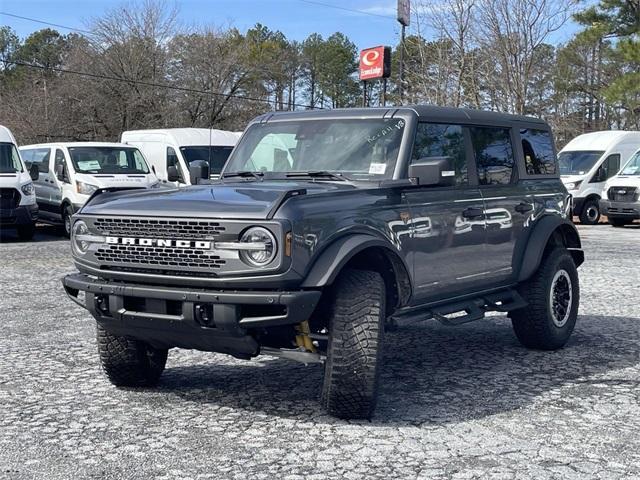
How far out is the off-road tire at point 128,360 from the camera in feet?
18.9

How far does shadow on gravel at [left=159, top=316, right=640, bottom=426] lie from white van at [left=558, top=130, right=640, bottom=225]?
55.6ft

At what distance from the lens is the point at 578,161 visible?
2527cm

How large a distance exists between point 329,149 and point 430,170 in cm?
91

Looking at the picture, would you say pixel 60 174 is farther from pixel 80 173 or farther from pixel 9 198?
pixel 9 198

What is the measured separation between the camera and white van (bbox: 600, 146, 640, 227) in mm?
22859

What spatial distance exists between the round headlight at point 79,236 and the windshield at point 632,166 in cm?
2050

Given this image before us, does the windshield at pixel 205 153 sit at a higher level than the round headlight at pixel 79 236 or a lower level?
higher

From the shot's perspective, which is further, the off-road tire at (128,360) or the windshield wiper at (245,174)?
the windshield wiper at (245,174)

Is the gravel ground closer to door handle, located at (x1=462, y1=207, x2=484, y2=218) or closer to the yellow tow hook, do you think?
the yellow tow hook

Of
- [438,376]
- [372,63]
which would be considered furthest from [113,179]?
[372,63]

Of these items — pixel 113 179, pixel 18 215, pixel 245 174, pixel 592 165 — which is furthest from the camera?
pixel 592 165

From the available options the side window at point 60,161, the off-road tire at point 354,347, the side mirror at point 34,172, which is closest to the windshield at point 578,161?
the side window at point 60,161

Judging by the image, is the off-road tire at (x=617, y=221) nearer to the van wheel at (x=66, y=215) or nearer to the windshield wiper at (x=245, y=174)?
the van wheel at (x=66, y=215)

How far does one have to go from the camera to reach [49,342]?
24.9ft
